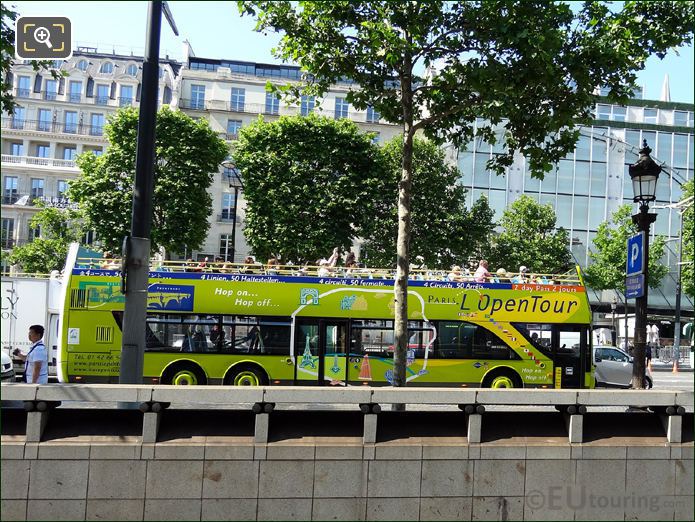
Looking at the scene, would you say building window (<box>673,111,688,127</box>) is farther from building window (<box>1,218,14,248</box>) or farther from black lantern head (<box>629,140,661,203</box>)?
building window (<box>1,218,14,248</box>)

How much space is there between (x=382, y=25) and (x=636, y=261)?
18.4ft

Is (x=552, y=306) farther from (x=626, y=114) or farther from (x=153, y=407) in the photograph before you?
(x=626, y=114)

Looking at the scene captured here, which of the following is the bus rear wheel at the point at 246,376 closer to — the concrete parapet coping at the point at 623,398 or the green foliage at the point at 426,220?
the concrete parapet coping at the point at 623,398

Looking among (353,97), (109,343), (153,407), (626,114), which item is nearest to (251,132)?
(109,343)

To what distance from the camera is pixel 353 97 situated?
11062 millimetres

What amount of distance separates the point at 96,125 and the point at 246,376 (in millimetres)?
50769

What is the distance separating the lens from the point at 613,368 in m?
23.5

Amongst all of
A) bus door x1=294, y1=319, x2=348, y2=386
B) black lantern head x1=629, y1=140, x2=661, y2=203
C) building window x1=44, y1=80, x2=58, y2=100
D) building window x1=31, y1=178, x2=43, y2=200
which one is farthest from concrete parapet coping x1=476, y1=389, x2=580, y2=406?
building window x1=44, y1=80, x2=58, y2=100

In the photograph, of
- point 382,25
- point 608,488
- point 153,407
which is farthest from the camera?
point 382,25

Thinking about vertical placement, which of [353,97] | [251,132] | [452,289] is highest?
[251,132]

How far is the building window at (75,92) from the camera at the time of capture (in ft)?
204

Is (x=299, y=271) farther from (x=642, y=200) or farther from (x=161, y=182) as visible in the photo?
(x=161, y=182)

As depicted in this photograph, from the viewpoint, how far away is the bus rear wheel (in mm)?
17891

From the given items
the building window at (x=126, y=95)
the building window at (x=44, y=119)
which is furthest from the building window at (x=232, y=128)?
the building window at (x=44, y=119)
